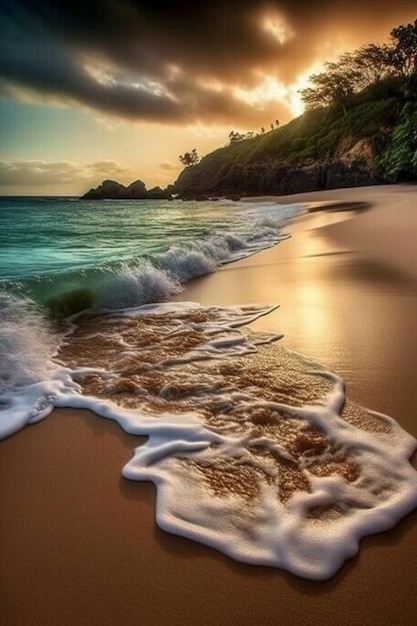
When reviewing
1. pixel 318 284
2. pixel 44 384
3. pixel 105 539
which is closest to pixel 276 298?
pixel 318 284

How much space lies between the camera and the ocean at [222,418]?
5.42 feet

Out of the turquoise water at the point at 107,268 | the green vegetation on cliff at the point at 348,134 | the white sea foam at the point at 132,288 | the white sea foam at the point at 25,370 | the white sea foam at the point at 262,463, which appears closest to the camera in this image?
the white sea foam at the point at 262,463

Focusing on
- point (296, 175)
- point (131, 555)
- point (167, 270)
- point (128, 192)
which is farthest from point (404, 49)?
point (128, 192)

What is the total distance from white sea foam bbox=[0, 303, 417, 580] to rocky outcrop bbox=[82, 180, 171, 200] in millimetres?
93820

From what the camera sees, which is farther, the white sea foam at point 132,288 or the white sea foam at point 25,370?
the white sea foam at point 132,288

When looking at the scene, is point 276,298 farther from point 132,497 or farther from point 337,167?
point 337,167

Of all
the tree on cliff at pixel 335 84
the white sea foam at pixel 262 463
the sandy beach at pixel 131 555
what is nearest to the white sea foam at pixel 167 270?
the white sea foam at pixel 262 463

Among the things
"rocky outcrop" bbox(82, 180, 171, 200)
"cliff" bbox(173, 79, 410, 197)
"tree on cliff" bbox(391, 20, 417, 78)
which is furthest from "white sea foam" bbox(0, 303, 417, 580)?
"rocky outcrop" bbox(82, 180, 171, 200)

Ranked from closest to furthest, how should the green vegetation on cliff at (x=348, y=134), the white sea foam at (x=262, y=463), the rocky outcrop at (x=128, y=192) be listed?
the white sea foam at (x=262, y=463) → the green vegetation on cliff at (x=348, y=134) → the rocky outcrop at (x=128, y=192)

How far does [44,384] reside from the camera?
9.71 feet

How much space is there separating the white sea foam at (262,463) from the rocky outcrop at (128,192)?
Result: 9382cm

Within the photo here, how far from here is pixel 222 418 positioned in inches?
96.0

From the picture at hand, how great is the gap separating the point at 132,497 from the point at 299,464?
0.77 m

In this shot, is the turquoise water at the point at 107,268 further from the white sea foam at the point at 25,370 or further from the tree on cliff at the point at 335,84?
the tree on cliff at the point at 335,84
